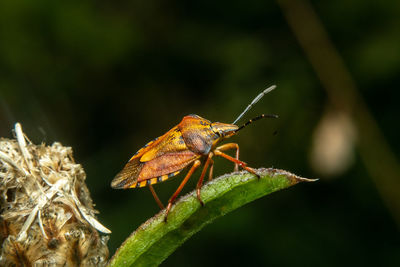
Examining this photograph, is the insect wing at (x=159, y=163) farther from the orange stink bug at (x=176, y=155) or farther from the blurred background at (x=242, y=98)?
the blurred background at (x=242, y=98)

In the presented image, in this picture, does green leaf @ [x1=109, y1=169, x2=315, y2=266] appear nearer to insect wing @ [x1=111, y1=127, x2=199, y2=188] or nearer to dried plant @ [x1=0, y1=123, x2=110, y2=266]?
dried plant @ [x1=0, y1=123, x2=110, y2=266]

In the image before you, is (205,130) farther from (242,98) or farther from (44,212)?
(242,98)

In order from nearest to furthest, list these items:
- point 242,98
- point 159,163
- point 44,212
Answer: point 44,212 < point 159,163 < point 242,98

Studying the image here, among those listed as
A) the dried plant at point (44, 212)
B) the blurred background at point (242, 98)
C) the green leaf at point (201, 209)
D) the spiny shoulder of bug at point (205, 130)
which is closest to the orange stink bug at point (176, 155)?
the spiny shoulder of bug at point (205, 130)

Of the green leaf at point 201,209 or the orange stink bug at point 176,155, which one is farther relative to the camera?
the orange stink bug at point 176,155

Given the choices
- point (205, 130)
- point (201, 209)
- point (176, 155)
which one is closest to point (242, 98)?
point (205, 130)

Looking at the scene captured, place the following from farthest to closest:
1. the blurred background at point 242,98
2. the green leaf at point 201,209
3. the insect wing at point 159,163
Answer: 1. the blurred background at point 242,98
2. the insect wing at point 159,163
3. the green leaf at point 201,209

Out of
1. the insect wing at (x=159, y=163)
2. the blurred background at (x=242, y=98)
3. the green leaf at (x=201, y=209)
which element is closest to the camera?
the green leaf at (x=201, y=209)
